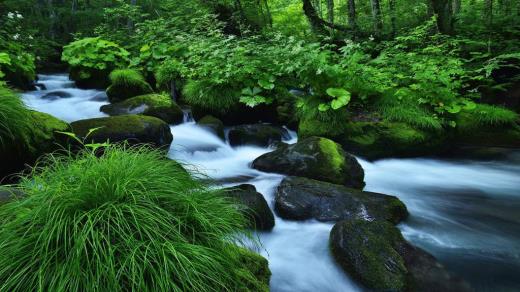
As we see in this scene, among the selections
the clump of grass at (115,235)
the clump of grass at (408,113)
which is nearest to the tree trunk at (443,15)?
the clump of grass at (408,113)

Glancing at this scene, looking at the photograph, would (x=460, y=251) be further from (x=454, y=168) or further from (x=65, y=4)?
(x=65, y=4)

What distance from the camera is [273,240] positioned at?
443 cm

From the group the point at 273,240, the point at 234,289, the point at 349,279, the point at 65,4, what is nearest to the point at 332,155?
the point at 273,240

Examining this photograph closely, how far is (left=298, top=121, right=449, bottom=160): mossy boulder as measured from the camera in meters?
7.59

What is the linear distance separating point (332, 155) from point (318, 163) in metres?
0.30

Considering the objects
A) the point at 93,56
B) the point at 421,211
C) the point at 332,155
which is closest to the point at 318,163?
the point at 332,155

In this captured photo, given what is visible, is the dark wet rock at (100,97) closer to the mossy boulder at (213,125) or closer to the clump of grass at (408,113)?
the mossy boulder at (213,125)

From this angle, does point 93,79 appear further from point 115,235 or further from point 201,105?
point 115,235

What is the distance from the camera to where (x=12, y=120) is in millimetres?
4035

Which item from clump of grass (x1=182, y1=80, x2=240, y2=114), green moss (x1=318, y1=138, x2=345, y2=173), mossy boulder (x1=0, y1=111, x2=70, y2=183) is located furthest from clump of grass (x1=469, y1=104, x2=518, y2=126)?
mossy boulder (x1=0, y1=111, x2=70, y2=183)

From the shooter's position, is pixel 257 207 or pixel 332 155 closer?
pixel 257 207

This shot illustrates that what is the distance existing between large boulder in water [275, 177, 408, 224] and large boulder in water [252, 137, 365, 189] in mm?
699

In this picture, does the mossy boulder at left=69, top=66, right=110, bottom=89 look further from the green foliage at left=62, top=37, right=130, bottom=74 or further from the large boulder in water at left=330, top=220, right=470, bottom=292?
the large boulder in water at left=330, top=220, right=470, bottom=292

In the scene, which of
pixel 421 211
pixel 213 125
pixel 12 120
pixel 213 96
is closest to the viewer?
pixel 12 120
